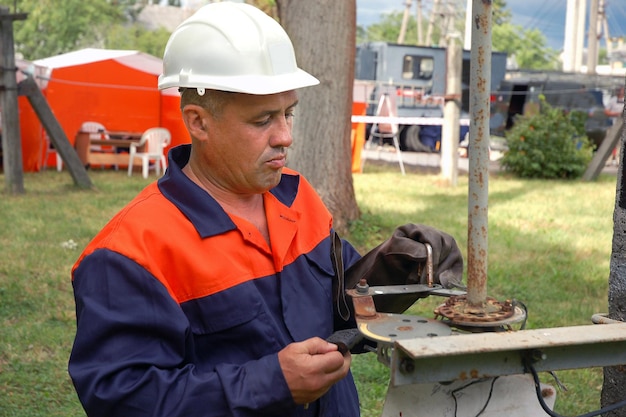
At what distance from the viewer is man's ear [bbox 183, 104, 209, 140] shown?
1.95 metres

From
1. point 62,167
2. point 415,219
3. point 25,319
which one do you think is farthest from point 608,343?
point 62,167

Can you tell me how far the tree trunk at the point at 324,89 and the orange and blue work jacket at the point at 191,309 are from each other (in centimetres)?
506

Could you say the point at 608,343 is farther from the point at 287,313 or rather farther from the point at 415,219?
the point at 415,219

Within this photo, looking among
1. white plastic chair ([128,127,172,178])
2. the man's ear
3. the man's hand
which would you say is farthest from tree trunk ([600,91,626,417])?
white plastic chair ([128,127,172,178])

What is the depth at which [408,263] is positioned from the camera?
2217 mm

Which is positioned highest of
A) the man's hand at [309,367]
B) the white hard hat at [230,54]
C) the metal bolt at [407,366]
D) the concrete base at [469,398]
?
the white hard hat at [230,54]

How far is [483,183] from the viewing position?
72.8 inches

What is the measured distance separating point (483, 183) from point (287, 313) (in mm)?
543

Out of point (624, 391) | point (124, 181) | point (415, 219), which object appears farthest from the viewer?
point (124, 181)

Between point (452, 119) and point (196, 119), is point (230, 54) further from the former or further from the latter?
point (452, 119)

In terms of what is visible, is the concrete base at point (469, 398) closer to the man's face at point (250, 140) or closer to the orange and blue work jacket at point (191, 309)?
the orange and blue work jacket at point (191, 309)

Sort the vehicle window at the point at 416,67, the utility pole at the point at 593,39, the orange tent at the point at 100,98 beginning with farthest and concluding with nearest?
the utility pole at the point at 593,39 → the vehicle window at the point at 416,67 → the orange tent at the point at 100,98

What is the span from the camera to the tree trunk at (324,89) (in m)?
6.97

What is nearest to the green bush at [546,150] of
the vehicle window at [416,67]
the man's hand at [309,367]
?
the vehicle window at [416,67]
